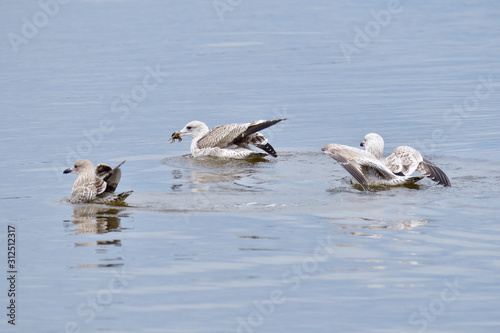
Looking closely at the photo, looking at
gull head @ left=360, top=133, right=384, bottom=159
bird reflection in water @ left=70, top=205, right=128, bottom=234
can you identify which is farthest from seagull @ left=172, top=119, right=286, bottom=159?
bird reflection in water @ left=70, top=205, right=128, bottom=234

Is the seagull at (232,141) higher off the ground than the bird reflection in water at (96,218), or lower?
higher

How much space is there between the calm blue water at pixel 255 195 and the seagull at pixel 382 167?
25cm

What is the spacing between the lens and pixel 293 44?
3703 cm

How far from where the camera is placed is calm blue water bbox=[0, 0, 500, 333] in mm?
9289

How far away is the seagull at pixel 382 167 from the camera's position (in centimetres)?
1433

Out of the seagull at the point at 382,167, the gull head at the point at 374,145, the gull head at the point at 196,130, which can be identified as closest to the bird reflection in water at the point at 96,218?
the seagull at the point at 382,167

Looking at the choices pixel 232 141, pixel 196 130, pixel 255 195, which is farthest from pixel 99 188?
pixel 196 130

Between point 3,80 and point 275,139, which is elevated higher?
point 3,80

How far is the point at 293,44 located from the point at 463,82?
1191 cm

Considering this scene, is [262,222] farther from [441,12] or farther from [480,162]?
[441,12]

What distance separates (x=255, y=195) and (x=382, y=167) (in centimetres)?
191

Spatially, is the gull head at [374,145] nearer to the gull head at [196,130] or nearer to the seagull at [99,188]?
the seagull at [99,188]

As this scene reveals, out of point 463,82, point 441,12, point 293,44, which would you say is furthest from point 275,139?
point 441,12

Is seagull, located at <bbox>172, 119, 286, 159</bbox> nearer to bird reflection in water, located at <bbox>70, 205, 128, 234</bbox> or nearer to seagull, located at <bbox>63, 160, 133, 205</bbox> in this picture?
seagull, located at <bbox>63, 160, 133, 205</bbox>
